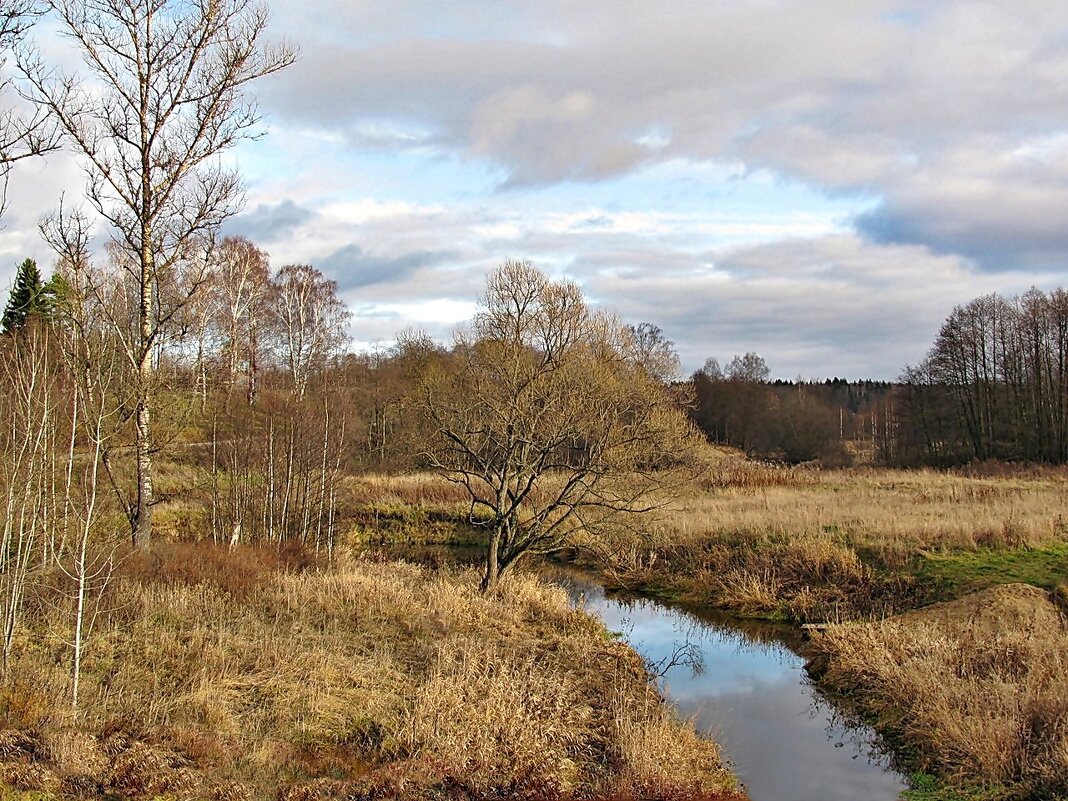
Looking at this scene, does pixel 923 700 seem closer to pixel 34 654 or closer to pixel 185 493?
pixel 34 654

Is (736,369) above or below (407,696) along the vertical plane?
above

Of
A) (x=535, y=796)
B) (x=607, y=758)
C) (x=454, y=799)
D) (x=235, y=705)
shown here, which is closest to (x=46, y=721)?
(x=235, y=705)

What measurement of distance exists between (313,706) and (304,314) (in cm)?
3086

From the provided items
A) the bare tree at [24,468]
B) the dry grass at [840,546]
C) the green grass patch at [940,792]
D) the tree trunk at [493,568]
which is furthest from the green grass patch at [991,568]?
the bare tree at [24,468]

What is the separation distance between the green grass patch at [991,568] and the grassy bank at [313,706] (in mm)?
6761

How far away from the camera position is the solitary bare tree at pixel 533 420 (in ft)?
46.2

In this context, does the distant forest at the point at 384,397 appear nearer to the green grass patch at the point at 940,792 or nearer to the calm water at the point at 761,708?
the calm water at the point at 761,708

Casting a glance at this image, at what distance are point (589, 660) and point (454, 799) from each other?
4.73 meters

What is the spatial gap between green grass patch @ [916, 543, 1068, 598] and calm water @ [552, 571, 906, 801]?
120 inches

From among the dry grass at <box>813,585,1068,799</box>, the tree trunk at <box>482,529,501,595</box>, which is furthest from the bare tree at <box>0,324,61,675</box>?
the dry grass at <box>813,585,1068,799</box>

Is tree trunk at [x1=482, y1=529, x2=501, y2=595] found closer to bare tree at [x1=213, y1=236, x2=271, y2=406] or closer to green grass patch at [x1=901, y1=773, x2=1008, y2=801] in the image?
green grass patch at [x1=901, y1=773, x2=1008, y2=801]

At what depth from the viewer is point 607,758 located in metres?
7.88

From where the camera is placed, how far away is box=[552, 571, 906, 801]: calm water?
347 inches

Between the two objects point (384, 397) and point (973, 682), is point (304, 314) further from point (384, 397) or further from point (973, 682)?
point (973, 682)
